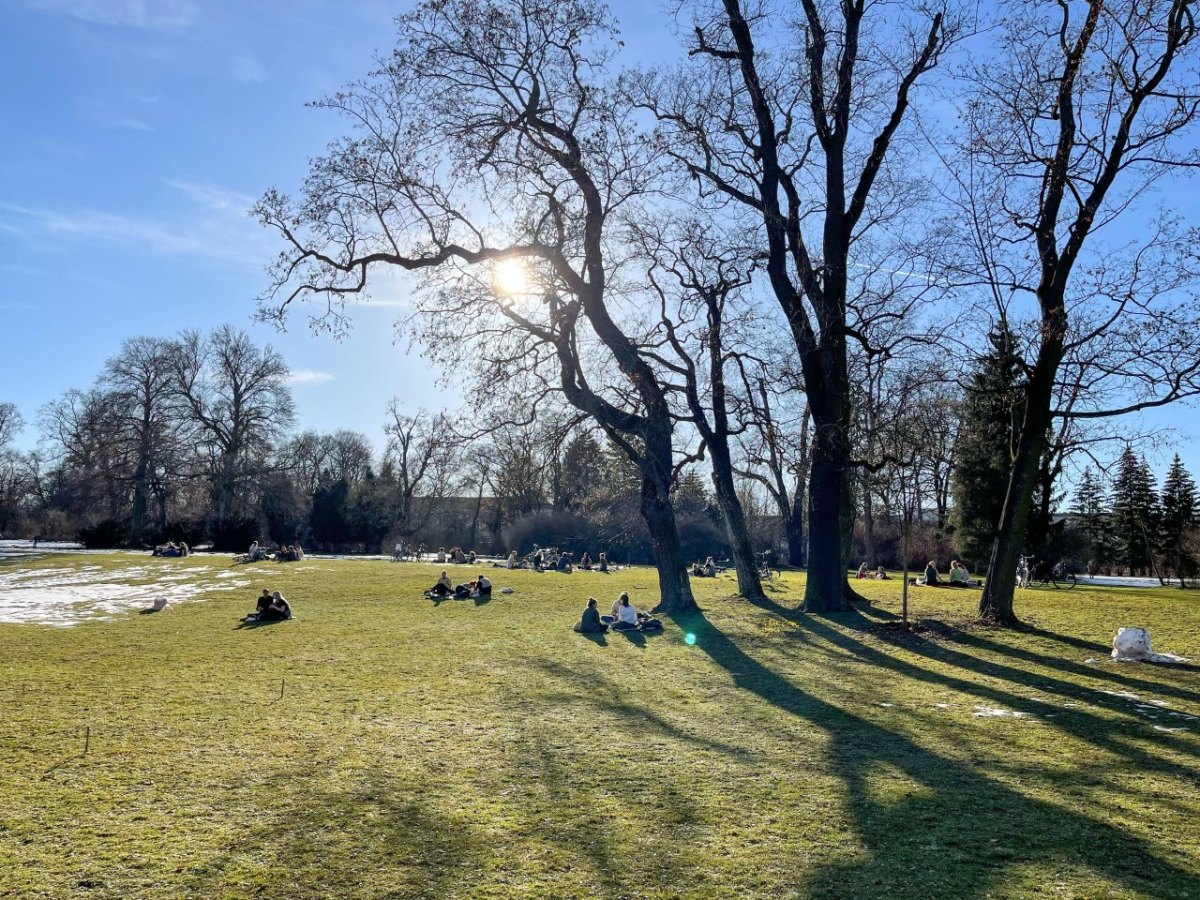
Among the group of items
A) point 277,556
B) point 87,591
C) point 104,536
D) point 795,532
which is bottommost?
point 87,591

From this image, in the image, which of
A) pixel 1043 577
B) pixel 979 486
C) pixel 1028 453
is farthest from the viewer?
pixel 979 486

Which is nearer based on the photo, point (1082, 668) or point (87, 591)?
point (1082, 668)

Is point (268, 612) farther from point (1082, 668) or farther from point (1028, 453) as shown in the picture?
point (1028, 453)

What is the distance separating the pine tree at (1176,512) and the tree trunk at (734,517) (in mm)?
29217

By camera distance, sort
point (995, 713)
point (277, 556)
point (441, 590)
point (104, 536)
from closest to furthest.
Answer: point (995, 713) → point (441, 590) → point (277, 556) → point (104, 536)

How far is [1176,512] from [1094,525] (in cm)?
754

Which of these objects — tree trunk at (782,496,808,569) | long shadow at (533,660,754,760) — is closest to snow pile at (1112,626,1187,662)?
long shadow at (533,660,754,760)

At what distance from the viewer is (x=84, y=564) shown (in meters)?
32.1

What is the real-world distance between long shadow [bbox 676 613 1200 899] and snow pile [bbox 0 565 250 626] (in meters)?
17.6

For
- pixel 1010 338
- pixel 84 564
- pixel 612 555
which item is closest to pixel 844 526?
pixel 1010 338

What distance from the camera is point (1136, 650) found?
12727 millimetres

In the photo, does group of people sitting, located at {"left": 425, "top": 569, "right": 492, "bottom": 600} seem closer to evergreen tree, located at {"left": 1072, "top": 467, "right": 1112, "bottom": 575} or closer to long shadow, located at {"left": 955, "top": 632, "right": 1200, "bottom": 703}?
long shadow, located at {"left": 955, "top": 632, "right": 1200, "bottom": 703}

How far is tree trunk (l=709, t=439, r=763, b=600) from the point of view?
23625 mm

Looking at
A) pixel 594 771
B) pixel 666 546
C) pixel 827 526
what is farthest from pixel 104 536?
pixel 594 771
